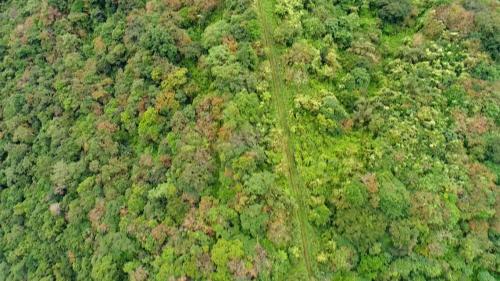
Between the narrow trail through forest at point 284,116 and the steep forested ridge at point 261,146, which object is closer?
the steep forested ridge at point 261,146

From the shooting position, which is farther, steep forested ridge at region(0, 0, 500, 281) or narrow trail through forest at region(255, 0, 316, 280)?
narrow trail through forest at region(255, 0, 316, 280)

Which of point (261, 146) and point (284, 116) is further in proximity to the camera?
point (284, 116)

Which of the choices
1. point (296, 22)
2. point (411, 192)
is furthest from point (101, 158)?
point (411, 192)

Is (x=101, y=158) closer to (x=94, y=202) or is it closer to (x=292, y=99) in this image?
(x=94, y=202)

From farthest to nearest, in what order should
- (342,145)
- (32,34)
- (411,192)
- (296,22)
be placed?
(32,34) < (296,22) < (342,145) < (411,192)
